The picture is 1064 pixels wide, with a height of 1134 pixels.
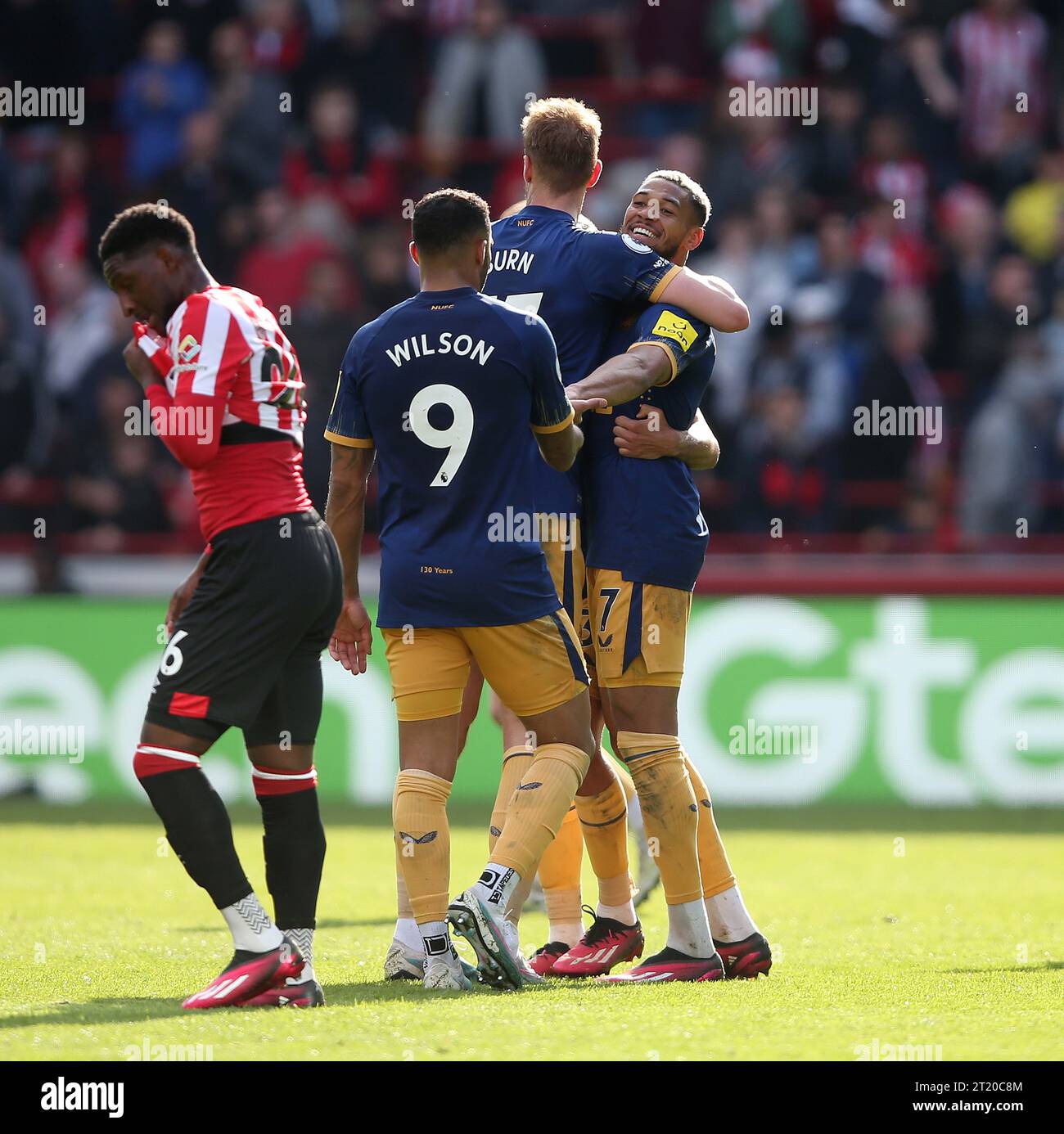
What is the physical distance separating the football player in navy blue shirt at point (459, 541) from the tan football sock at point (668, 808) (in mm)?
290

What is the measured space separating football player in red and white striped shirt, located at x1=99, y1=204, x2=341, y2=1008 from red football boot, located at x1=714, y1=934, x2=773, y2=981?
4.47ft

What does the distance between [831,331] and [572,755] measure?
8.93 metres

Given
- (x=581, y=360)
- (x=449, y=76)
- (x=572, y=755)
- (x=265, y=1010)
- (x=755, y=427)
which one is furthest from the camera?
(x=449, y=76)

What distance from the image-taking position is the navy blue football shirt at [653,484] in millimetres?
5746

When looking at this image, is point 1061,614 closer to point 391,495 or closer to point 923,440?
point 923,440

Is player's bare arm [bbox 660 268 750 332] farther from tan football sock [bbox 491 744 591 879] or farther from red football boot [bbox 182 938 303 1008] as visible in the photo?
red football boot [bbox 182 938 303 1008]

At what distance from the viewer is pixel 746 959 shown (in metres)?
5.77

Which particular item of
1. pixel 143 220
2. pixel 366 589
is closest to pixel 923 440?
pixel 366 589

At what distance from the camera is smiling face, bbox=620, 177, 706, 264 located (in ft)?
19.4

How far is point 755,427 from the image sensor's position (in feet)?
43.9

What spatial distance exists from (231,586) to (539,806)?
109 cm
